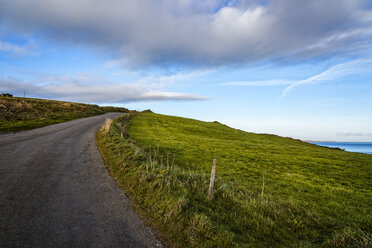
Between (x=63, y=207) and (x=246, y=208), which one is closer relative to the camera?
(x=63, y=207)

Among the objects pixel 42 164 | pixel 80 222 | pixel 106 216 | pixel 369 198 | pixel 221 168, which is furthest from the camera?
pixel 221 168

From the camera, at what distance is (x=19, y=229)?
516 cm

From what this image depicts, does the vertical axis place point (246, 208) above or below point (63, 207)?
above

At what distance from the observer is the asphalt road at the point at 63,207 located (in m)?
4.94

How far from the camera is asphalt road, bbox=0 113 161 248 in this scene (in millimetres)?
4938

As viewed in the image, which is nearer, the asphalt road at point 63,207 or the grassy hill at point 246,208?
the asphalt road at point 63,207

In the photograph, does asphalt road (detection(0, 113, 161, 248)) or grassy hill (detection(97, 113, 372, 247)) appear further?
grassy hill (detection(97, 113, 372, 247))

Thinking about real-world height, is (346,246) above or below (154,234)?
above

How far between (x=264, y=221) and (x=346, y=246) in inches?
87.9

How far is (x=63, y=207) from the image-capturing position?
6469 millimetres

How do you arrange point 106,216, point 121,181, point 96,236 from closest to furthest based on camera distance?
point 96,236
point 106,216
point 121,181

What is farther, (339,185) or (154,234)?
(339,185)

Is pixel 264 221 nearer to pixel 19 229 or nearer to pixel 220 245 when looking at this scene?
pixel 220 245

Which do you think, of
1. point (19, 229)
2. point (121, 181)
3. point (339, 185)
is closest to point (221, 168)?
point (339, 185)
